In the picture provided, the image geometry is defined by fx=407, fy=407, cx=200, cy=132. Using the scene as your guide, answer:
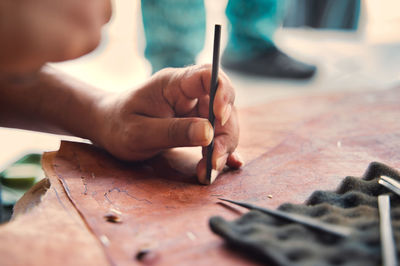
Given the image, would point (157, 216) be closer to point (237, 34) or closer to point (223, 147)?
point (223, 147)

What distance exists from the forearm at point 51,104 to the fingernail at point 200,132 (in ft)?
0.99

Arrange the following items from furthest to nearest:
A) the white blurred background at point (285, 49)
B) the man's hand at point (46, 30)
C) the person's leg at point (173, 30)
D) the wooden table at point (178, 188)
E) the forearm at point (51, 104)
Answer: the white blurred background at point (285, 49) → the person's leg at point (173, 30) → the forearm at point (51, 104) → the wooden table at point (178, 188) → the man's hand at point (46, 30)

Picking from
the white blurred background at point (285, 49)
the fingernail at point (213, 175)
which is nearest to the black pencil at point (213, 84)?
the fingernail at point (213, 175)

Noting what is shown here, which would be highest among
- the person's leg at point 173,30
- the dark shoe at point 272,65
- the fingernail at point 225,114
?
the person's leg at point 173,30

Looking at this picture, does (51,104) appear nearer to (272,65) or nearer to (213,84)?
(213,84)

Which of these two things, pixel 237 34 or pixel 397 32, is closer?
pixel 237 34

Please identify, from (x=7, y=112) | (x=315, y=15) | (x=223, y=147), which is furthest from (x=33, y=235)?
(x=315, y=15)

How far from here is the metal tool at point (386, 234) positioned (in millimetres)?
500

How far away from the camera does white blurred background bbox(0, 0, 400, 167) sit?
2.50 m

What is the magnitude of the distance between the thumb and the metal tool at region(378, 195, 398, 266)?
1.13ft

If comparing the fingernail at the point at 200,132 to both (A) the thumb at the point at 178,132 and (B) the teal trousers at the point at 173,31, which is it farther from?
(B) the teal trousers at the point at 173,31

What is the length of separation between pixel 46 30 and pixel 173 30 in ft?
6.09

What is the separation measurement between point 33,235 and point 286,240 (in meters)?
0.36

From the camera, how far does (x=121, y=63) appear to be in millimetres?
3053
